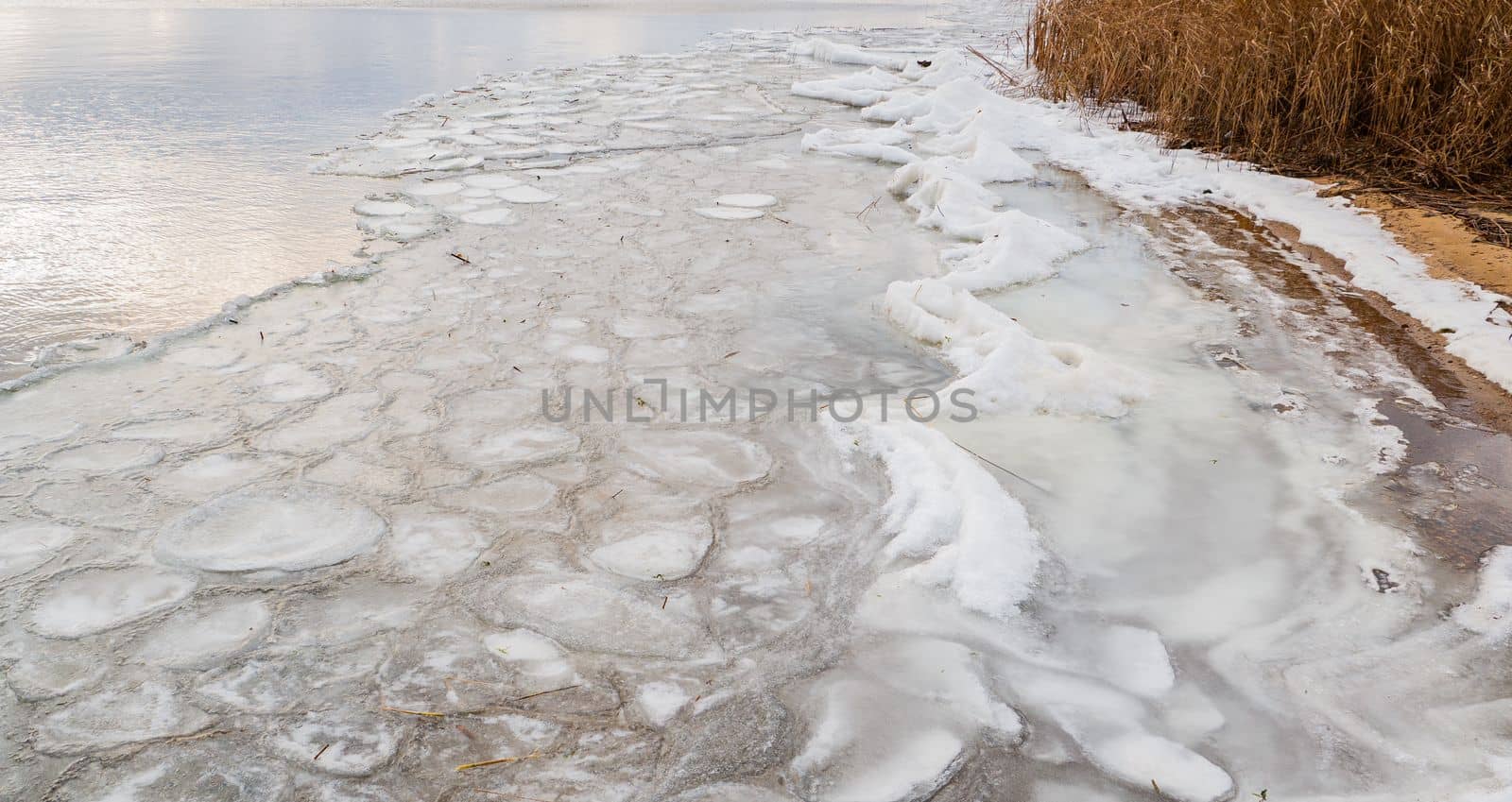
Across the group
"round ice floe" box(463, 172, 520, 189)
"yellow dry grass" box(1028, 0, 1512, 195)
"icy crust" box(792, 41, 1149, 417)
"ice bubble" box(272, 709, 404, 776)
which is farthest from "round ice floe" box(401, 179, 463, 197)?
"yellow dry grass" box(1028, 0, 1512, 195)

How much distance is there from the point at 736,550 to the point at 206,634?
101cm

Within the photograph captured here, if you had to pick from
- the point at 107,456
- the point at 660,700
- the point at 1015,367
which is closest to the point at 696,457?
the point at 660,700

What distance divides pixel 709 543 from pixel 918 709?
0.63m

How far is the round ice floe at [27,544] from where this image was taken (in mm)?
1894

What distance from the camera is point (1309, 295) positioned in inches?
138

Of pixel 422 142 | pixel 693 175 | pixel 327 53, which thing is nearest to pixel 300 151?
pixel 422 142

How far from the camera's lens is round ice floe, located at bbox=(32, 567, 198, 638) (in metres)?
1.74

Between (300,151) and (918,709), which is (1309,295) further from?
(300,151)

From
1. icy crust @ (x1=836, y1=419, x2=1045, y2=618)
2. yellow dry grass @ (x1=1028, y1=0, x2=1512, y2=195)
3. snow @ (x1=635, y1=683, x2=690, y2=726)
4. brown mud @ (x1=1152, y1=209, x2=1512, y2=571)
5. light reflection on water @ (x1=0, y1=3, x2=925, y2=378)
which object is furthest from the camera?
yellow dry grass @ (x1=1028, y1=0, x2=1512, y2=195)

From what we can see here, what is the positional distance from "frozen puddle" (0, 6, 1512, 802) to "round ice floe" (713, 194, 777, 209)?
910 mm

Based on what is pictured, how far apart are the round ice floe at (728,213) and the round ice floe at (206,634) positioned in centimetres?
298

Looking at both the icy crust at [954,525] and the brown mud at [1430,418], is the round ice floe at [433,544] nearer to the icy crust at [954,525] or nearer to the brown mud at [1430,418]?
the icy crust at [954,525]

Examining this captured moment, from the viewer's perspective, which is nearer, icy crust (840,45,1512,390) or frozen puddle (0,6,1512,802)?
frozen puddle (0,6,1512,802)

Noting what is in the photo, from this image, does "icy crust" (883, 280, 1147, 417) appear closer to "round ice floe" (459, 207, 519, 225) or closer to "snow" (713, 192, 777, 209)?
"snow" (713, 192, 777, 209)
